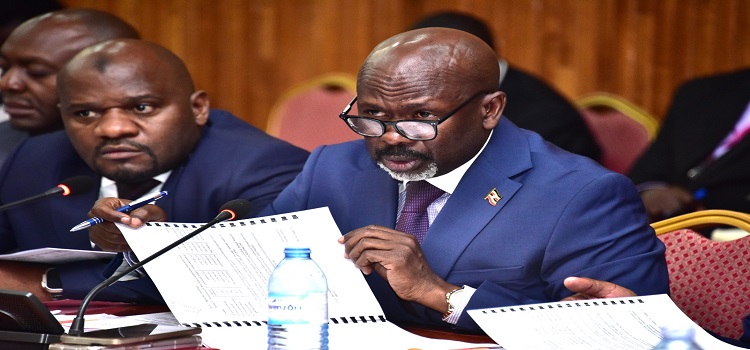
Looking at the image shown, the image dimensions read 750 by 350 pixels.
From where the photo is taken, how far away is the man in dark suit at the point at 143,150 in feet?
9.80

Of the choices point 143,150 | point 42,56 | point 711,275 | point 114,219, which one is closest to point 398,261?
point 114,219

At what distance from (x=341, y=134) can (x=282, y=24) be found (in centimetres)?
163

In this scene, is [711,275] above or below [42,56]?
below

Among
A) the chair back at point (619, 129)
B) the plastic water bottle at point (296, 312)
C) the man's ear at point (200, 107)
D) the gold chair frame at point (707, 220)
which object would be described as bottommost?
the plastic water bottle at point (296, 312)

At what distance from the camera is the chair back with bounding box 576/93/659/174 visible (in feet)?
15.3

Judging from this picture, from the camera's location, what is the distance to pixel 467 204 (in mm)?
2436

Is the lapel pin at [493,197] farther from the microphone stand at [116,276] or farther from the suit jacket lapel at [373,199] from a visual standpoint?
the microphone stand at [116,276]

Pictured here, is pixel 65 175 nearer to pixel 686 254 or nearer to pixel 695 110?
pixel 686 254

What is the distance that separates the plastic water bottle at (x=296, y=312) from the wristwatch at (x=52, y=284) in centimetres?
114

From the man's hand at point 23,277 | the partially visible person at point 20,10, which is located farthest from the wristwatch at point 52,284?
the partially visible person at point 20,10

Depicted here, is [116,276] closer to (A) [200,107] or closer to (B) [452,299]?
(B) [452,299]

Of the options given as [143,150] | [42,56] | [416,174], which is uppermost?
[42,56]

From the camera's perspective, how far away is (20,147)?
3.42 metres

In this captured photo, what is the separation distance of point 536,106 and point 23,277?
2747 millimetres
